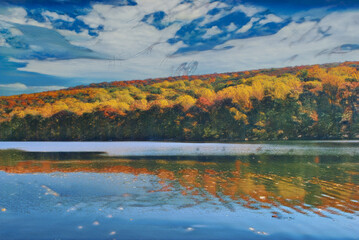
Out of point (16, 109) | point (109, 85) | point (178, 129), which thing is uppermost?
point (109, 85)

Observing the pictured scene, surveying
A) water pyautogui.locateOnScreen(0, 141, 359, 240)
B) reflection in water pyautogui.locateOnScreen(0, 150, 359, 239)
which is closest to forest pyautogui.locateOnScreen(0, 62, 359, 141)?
reflection in water pyautogui.locateOnScreen(0, 150, 359, 239)

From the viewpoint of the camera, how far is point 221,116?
88188 millimetres

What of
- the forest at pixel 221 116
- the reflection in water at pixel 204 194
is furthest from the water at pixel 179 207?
the forest at pixel 221 116

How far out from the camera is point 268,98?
286 feet

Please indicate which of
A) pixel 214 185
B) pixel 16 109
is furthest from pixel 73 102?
pixel 214 185

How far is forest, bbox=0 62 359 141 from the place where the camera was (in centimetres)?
8356

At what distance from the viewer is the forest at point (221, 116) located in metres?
83.6

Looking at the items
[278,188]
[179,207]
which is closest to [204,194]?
[179,207]

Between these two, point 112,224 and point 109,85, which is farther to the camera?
point 109,85

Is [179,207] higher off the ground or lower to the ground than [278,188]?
higher

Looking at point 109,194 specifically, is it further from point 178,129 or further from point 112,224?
point 178,129

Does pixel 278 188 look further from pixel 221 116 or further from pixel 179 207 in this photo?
pixel 221 116

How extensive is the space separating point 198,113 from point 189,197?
255 ft

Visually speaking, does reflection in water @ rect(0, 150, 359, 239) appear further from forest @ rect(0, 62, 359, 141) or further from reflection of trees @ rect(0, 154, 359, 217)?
forest @ rect(0, 62, 359, 141)
